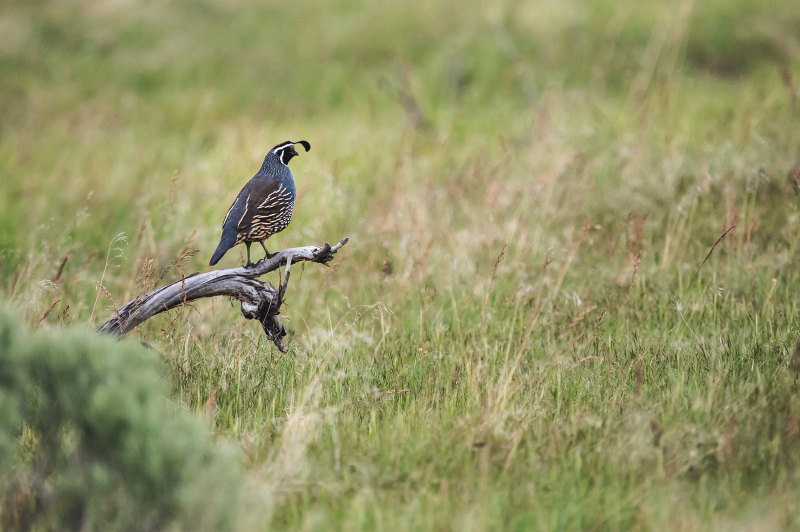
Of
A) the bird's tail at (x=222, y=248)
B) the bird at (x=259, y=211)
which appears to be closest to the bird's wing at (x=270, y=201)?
the bird at (x=259, y=211)

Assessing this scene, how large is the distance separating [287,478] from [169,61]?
10356 mm

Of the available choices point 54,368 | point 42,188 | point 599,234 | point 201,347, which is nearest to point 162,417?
point 54,368

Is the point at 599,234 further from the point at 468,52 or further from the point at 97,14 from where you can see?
the point at 97,14

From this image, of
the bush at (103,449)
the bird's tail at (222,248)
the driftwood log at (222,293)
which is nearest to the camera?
the bush at (103,449)

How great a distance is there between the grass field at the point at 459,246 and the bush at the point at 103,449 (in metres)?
0.10

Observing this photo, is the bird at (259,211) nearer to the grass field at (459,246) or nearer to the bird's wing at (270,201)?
the bird's wing at (270,201)

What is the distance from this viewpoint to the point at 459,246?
5312mm

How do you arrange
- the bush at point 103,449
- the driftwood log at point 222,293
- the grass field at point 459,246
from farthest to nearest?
1. the driftwood log at point 222,293
2. the grass field at point 459,246
3. the bush at point 103,449

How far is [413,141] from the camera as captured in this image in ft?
27.3

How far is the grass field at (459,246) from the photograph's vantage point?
9.44 ft

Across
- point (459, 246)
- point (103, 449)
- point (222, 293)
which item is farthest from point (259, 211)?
point (459, 246)

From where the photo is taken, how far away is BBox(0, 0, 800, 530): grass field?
9.44 ft

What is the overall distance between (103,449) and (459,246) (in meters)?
3.29

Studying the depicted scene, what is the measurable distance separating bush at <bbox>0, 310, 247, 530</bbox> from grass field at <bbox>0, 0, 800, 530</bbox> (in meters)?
0.10
